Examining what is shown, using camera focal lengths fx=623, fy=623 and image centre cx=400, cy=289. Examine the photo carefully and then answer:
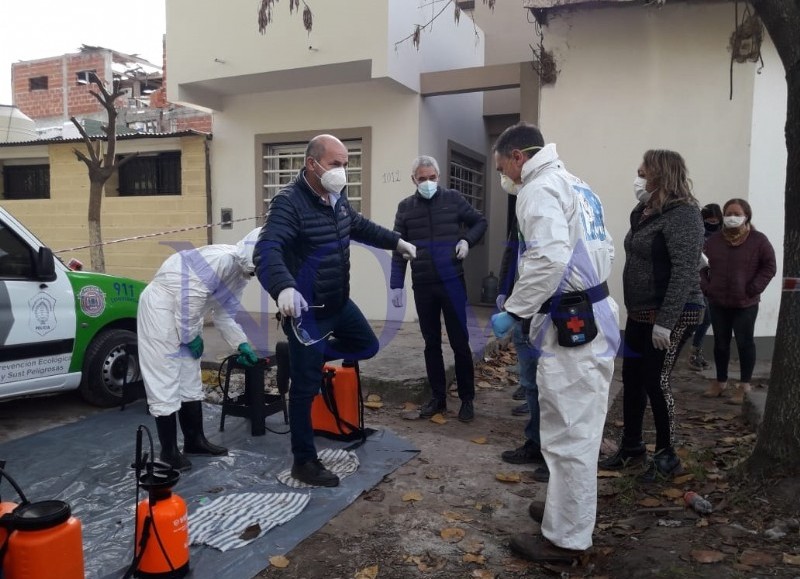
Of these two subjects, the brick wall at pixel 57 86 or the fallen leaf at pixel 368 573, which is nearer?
the fallen leaf at pixel 368 573

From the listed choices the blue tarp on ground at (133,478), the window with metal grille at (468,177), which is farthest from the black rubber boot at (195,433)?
the window with metal grille at (468,177)

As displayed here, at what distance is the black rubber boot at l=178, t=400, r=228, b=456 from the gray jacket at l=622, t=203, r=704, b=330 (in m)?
2.85

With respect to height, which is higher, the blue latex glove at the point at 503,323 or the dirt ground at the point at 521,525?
the blue latex glove at the point at 503,323

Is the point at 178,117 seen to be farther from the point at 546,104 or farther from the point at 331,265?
the point at 331,265

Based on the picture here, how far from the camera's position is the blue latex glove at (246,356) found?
4.34 metres

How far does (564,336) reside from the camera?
2768mm

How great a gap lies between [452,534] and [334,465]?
3.57ft

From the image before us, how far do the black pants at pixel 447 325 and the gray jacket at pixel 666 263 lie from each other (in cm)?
153

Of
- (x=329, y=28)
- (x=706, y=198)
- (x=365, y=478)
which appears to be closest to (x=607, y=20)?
(x=706, y=198)

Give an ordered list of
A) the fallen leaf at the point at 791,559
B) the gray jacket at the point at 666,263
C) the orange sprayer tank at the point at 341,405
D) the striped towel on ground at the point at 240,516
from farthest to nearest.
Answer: the orange sprayer tank at the point at 341,405 → the gray jacket at the point at 666,263 → the striped towel on ground at the point at 240,516 → the fallen leaf at the point at 791,559

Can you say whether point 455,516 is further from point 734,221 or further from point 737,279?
point 734,221

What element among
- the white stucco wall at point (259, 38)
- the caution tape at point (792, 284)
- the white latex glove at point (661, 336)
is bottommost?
the white latex glove at point (661, 336)

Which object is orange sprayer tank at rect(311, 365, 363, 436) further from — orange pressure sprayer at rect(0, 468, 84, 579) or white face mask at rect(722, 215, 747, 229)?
white face mask at rect(722, 215, 747, 229)

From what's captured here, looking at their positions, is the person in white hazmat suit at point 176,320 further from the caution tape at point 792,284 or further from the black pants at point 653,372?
the caution tape at point 792,284
